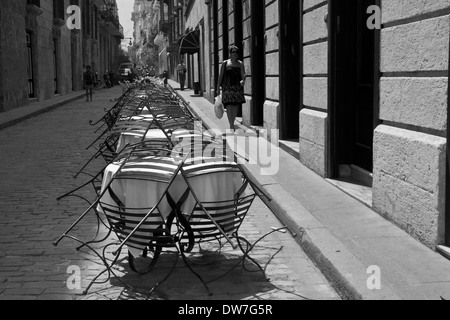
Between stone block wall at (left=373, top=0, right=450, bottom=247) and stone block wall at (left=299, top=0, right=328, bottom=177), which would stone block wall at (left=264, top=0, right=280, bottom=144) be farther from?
stone block wall at (left=373, top=0, right=450, bottom=247)

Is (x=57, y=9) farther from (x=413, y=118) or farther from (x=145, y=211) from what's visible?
(x=145, y=211)

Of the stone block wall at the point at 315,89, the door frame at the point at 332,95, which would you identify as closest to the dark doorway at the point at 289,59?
the stone block wall at the point at 315,89

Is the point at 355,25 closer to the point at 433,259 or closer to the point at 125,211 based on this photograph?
the point at 433,259

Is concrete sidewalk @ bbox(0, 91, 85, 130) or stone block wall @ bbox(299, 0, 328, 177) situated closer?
stone block wall @ bbox(299, 0, 328, 177)

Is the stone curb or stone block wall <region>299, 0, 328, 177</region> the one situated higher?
stone block wall <region>299, 0, 328, 177</region>

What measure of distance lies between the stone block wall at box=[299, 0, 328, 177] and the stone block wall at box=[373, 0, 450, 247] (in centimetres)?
210

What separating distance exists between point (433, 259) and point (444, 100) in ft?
4.02

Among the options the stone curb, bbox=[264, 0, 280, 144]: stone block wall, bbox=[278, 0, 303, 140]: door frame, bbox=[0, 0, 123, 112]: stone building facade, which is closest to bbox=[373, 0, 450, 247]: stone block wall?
the stone curb

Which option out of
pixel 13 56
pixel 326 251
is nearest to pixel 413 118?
pixel 326 251

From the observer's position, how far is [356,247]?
5000 mm

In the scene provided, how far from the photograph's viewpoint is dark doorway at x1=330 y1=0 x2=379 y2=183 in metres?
7.58

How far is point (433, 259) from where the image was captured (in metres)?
4.66

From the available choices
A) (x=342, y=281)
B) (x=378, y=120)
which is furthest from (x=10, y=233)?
(x=378, y=120)

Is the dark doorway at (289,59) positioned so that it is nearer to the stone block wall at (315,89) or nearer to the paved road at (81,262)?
the stone block wall at (315,89)
